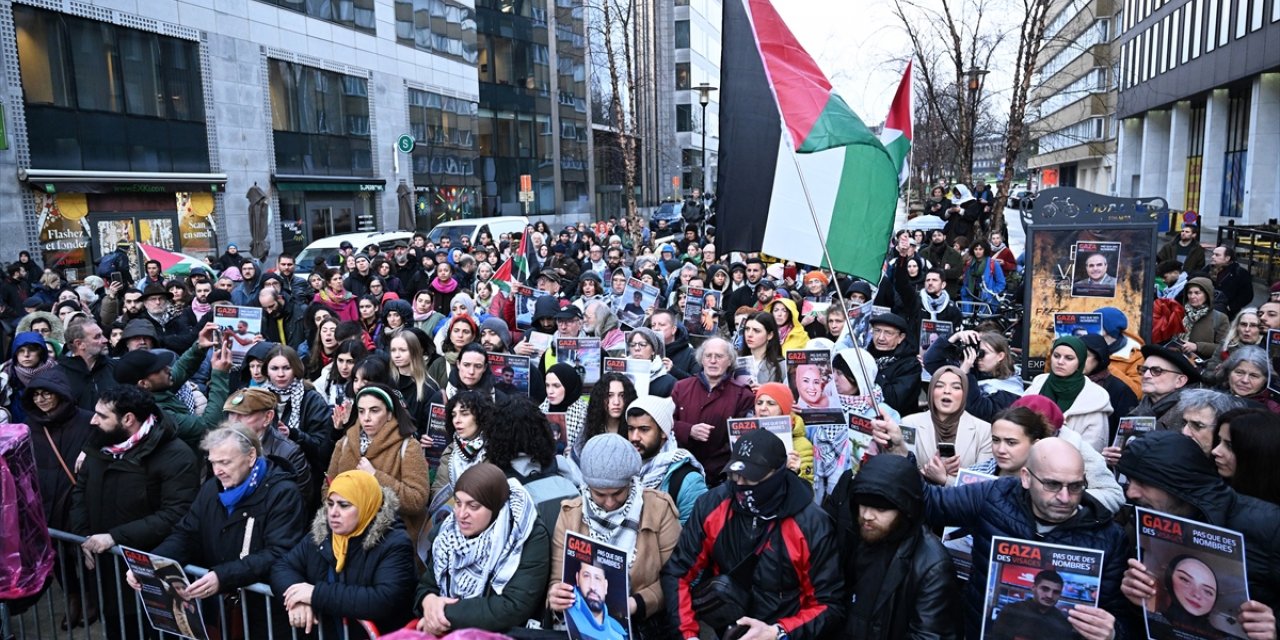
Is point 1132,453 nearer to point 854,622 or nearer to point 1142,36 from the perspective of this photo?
point 854,622

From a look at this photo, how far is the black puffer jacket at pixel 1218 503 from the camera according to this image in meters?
3.21

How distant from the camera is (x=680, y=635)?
146 inches

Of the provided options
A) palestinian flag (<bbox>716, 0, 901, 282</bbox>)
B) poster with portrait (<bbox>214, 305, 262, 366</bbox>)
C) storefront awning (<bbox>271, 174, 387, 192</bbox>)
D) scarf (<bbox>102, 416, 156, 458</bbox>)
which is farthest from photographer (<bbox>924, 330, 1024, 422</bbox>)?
storefront awning (<bbox>271, 174, 387, 192</bbox>)

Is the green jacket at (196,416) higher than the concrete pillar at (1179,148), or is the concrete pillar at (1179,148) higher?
the concrete pillar at (1179,148)

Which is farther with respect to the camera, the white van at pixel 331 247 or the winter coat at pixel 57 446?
the white van at pixel 331 247

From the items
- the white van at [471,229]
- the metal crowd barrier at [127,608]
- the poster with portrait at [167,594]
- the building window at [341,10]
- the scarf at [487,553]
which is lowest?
the metal crowd barrier at [127,608]

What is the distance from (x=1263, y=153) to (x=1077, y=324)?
33774mm

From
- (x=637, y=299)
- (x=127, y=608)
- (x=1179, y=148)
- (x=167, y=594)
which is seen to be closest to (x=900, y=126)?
(x=637, y=299)

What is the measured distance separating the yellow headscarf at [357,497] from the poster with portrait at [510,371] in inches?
100

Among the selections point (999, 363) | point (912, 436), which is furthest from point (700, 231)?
point (912, 436)

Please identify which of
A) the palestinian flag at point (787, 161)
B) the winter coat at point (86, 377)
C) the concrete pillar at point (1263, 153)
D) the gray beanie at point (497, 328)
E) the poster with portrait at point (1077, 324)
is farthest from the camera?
the concrete pillar at point (1263, 153)

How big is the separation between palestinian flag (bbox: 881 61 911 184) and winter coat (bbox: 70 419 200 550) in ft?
18.0

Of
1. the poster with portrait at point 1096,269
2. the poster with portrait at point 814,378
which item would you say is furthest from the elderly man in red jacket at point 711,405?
the poster with portrait at point 1096,269

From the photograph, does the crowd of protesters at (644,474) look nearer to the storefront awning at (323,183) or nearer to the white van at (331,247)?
the white van at (331,247)
